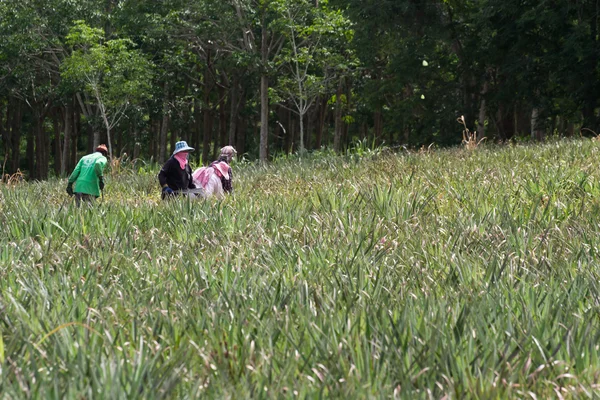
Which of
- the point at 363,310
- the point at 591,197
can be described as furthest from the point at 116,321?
the point at 591,197

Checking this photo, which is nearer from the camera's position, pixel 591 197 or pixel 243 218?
pixel 243 218

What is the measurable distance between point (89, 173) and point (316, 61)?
19964mm

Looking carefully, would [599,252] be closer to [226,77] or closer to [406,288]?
[406,288]

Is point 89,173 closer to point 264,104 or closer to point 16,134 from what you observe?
point 264,104

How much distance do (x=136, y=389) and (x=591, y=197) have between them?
6499 mm

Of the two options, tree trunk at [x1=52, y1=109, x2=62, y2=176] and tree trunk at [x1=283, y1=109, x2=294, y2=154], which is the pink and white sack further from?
tree trunk at [x1=52, y1=109, x2=62, y2=176]

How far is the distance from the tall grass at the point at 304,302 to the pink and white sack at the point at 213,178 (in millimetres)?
3190

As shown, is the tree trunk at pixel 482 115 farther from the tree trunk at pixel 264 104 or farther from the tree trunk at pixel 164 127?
the tree trunk at pixel 164 127

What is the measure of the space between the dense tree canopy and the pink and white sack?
1139 centimetres

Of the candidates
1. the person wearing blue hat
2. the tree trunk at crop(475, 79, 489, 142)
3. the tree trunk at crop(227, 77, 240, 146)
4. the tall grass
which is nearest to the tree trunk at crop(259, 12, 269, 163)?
the tree trunk at crop(227, 77, 240, 146)

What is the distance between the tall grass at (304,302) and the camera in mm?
3078

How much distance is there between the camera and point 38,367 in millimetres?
3258

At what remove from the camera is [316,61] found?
31.3 meters

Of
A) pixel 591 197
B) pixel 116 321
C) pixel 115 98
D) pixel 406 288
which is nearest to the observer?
pixel 116 321
